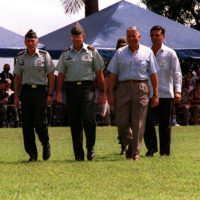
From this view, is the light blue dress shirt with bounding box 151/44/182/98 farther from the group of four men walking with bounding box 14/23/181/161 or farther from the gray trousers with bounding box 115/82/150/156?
the gray trousers with bounding box 115/82/150/156

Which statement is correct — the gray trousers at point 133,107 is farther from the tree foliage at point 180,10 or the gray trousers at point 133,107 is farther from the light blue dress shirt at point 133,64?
the tree foliage at point 180,10

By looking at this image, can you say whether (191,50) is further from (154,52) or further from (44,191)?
(44,191)

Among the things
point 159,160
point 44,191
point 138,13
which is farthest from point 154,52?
point 138,13

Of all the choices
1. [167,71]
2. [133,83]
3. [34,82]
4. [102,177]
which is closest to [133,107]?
[133,83]

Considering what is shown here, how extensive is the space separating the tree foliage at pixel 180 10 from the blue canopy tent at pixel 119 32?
1627 cm

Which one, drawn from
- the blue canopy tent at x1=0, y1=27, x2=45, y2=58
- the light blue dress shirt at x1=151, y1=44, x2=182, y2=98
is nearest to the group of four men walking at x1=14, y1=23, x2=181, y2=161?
the light blue dress shirt at x1=151, y1=44, x2=182, y2=98

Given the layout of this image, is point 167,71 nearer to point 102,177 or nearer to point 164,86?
point 164,86

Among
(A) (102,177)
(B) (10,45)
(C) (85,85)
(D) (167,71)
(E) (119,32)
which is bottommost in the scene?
(A) (102,177)

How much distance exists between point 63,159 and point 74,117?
78 centimetres

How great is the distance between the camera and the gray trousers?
930 cm

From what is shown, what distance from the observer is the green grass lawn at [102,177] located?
6.27 metres

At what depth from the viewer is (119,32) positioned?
18953 millimetres

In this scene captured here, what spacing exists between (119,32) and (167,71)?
9082mm

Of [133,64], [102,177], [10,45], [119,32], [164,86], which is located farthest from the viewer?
[119,32]
